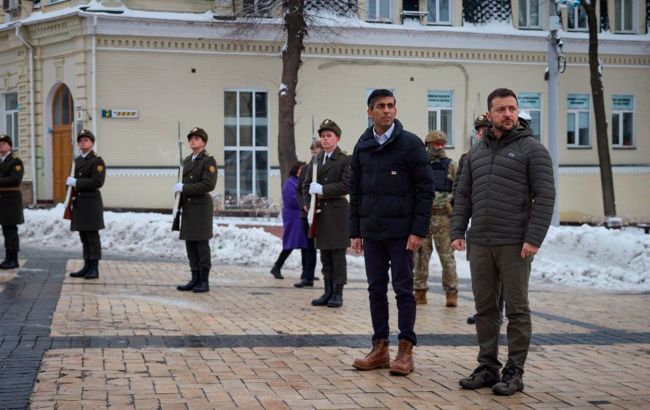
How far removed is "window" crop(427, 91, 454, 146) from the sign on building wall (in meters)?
8.98

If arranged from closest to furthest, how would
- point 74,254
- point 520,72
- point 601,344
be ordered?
point 601,344
point 74,254
point 520,72

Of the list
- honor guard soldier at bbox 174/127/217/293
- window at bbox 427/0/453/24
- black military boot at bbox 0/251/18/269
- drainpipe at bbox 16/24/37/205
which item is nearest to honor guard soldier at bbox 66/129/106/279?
honor guard soldier at bbox 174/127/217/293

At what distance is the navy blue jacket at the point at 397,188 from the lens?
8.09 meters

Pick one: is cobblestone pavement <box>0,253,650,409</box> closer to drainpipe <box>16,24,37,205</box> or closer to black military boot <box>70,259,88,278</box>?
black military boot <box>70,259,88,278</box>

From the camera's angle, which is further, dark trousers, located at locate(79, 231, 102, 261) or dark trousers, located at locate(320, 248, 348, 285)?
dark trousers, located at locate(79, 231, 102, 261)

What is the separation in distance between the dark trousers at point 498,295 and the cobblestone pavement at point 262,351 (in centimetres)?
33

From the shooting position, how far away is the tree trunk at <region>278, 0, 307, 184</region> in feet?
88.6

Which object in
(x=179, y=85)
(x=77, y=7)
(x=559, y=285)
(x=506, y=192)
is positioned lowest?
(x=559, y=285)

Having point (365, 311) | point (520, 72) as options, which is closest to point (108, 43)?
point (520, 72)

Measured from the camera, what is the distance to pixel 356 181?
8.40m

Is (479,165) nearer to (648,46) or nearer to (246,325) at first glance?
(246,325)

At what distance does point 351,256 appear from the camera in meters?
19.4

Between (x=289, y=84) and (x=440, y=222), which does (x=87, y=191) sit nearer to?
(x=440, y=222)

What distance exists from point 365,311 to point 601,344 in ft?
9.48
